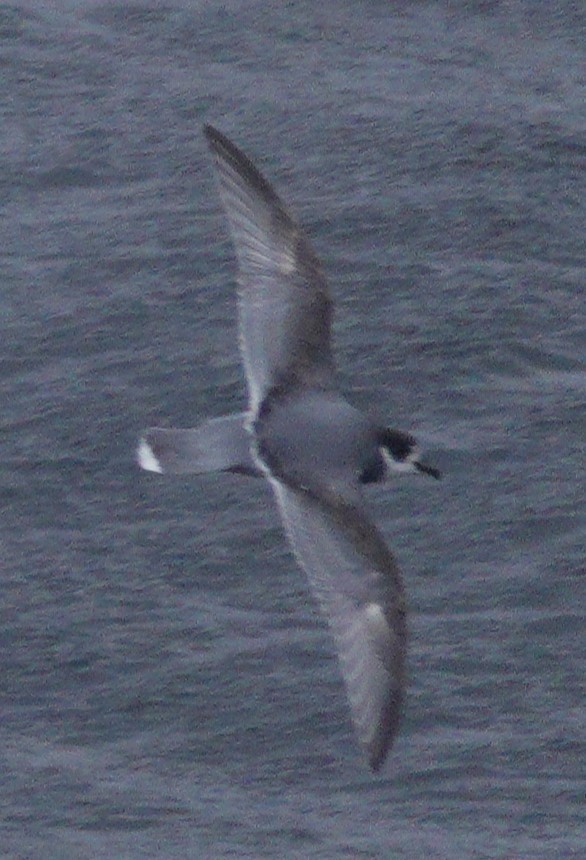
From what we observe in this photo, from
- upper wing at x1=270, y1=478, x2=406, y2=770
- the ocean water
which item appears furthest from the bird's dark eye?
the ocean water

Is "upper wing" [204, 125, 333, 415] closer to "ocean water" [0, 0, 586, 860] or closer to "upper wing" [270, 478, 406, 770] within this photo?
"upper wing" [270, 478, 406, 770]

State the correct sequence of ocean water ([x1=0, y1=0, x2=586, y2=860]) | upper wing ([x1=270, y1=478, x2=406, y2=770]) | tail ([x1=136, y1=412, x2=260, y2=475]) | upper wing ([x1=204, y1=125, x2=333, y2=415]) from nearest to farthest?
upper wing ([x1=270, y1=478, x2=406, y2=770]), tail ([x1=136, y1=412, x2=260, y2=475]), upper wing ([x1=204, y1=125, x2=333, y2=415]), ocean water ([x1=0, y1=0, x2=586, y2=860])

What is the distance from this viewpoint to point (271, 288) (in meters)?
7.11

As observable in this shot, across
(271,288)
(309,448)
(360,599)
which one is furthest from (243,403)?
(360,599)

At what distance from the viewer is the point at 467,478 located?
8.99m

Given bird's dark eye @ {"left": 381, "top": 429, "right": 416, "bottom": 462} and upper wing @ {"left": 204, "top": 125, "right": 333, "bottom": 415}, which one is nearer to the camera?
bird's dark eye @ {"left": 381, "top": 429, "right": 416, "bottom": 462}

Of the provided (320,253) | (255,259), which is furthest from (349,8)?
(255,259)

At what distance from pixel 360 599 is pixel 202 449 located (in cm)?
78

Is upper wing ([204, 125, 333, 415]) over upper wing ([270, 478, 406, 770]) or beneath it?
over

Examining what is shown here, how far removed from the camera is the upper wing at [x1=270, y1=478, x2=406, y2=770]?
635 cm

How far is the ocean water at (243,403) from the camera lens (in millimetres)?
7949

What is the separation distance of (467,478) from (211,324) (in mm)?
1463

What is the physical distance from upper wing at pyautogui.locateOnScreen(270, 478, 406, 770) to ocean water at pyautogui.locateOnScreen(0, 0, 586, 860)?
149cm

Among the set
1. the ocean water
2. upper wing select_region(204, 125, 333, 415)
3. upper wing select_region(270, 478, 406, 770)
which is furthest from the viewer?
the ocean water
